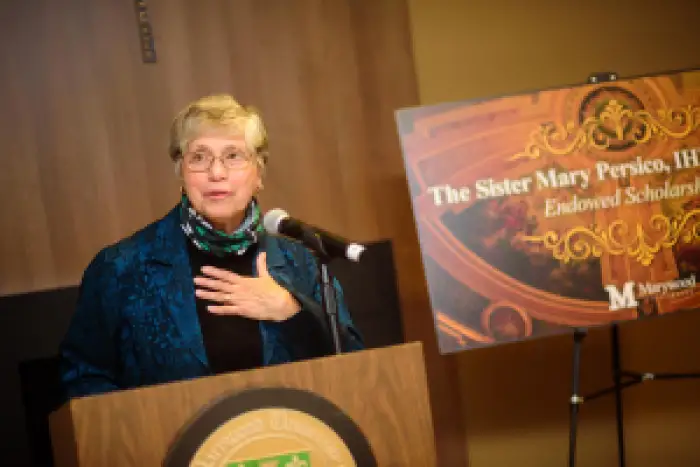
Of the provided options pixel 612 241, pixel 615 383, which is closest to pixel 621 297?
pixel 612 241

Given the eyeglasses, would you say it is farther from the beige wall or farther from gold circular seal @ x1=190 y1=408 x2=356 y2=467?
the beige wall

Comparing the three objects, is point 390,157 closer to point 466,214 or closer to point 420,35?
point 420,35

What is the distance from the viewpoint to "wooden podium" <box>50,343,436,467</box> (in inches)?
62.0

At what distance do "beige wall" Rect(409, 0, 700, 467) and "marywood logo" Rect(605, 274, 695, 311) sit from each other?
882mm

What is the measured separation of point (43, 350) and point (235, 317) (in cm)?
94

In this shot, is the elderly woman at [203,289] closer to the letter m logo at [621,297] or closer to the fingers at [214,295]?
the fingers at [214,295]

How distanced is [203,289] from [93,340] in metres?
0.30

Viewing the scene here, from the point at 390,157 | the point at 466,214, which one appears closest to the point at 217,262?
the point at 466,214

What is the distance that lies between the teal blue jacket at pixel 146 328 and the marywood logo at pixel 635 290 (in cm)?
85

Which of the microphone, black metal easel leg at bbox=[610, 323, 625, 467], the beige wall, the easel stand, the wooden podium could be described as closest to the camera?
the wooden podium

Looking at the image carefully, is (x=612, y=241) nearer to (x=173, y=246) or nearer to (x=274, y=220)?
(x=274, y=220)

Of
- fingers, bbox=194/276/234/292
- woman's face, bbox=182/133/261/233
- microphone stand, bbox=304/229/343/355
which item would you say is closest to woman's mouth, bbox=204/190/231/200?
woman's face, bbox=182/133/261/233

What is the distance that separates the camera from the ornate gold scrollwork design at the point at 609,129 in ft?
8.61

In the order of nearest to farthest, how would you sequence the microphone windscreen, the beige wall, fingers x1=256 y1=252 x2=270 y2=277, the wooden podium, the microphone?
the wooden podium → the microphone → the microphone windscreen → fingers x1=256 y1=252 x2=270 y2=277 → the beige wall
